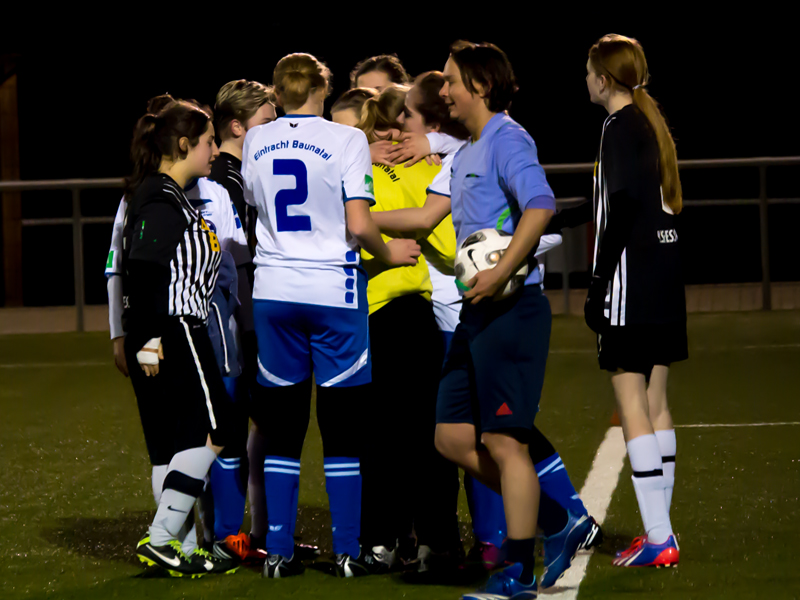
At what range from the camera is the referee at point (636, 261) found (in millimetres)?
3943

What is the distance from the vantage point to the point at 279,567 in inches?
159

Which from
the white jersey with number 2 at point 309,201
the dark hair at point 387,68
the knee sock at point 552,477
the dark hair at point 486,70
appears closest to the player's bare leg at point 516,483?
the knee sock at point 552,477

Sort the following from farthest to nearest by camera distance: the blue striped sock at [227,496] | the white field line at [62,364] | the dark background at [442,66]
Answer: the dark background at [442,66] < the white field line at [62,364] < the blue striped sock at [227,496]

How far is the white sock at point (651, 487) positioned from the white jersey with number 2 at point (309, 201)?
1.10 meters

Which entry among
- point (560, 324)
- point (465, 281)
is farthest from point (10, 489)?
point (560, 324)

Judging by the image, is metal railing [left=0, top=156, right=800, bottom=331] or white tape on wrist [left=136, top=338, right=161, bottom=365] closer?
white tape on wrist [left=136, top=338, right=161, bottom=365]

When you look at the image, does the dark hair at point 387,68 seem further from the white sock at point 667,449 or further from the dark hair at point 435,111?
the white sock at point 667,449

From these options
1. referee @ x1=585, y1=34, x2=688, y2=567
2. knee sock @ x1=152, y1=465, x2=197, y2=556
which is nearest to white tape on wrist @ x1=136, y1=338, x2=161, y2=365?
knee sock @ x1=152, y1=465, x2=197, y2=556

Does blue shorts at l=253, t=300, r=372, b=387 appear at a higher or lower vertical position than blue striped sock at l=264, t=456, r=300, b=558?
higher

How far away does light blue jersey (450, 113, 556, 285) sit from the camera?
3609 mm

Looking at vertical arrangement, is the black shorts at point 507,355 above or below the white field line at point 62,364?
above

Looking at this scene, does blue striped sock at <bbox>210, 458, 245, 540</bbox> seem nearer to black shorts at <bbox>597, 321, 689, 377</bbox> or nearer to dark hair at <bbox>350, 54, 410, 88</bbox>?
black shorts at <bbox>597, 321, 689, 377</bbox>

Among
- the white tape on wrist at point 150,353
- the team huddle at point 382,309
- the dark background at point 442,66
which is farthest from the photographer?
the dark background at point 442,66

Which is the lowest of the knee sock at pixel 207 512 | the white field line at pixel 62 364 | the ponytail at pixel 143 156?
the knee sock at pixel 207 512
